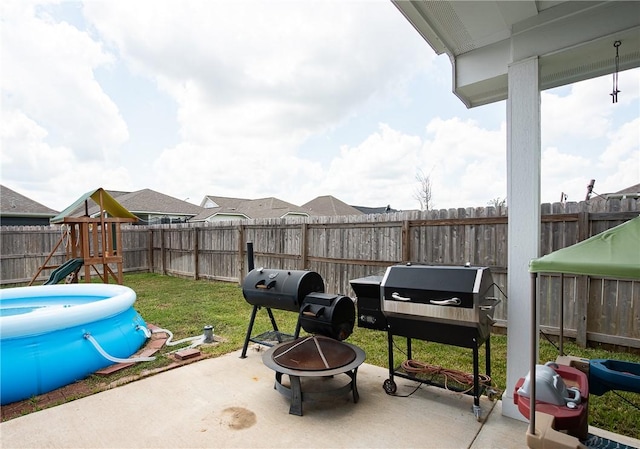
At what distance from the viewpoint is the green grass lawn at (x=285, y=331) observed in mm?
2713

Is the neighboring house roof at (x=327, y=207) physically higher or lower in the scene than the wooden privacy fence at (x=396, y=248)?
higher

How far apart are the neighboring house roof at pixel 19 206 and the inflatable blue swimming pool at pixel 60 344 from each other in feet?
48.2

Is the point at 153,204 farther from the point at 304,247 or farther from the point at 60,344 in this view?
the point at 60,344

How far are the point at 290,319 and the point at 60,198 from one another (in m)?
23.2

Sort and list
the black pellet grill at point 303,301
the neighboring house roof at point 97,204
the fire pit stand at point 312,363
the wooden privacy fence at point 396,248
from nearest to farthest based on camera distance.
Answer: the fire pit stand at point 312,363
the black pellet grill at point 303,301
the wooden privacy fence at point 396,248
the neighboring house roof at point 97,204

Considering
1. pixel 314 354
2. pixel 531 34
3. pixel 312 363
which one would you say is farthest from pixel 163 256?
pixel 531 34

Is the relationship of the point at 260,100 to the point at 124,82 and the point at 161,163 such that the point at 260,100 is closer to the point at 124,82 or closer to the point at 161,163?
the point at 124,82

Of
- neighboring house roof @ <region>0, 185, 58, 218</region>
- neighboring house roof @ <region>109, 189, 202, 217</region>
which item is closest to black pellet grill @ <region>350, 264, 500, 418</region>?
neighboring house roof @ <region>0, 185, 58, 218</region>

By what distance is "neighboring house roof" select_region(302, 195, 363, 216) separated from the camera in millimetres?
26472

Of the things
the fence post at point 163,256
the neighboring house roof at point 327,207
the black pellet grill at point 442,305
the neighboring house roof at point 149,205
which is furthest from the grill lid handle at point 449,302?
the neighboring house roof at point 327,207

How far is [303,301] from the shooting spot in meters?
3.42

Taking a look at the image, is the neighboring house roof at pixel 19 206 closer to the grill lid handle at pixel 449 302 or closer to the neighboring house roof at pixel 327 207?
the neighboring house roof at pixel 327 207

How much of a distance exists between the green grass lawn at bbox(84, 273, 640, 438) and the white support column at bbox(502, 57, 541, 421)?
769 mm

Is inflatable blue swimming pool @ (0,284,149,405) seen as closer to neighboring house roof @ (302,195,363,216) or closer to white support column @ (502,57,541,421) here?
white support column @ (502,57,541,421)
